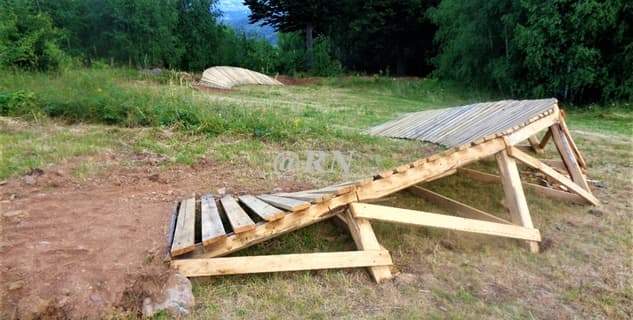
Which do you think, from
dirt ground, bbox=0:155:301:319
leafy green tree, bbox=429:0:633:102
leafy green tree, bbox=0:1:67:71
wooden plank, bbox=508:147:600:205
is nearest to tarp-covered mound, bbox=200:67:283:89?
leafy green tree, bbox=0:1:67:71

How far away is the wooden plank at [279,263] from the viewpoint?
2.60 m

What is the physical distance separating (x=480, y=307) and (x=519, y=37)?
1095 cm

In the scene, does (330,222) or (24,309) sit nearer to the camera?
(24,309)

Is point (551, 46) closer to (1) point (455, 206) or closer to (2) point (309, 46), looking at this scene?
(1) point (455, 206)

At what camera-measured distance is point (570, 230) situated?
3.88m

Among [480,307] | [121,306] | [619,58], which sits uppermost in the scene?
[619,58]

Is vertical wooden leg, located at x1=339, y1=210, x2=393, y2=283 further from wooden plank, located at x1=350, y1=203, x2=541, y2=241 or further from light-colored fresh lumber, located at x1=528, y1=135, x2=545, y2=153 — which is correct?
light-colored fresh lumber, located at x1=528, y1=135, x2=545, y2=153

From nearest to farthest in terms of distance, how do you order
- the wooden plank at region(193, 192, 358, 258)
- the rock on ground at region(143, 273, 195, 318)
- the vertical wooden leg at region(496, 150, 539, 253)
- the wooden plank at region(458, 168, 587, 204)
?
the rock on ground at region(143, 273, 195, 318)
the wooden plank at region(193, 192, 358, 258)
the vertical wooden leg at region(496, 150, 539, 253)
the wooden plank at region(458, 168, 587, 204)

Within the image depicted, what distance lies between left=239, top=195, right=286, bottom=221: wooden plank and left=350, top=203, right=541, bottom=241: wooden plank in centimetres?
55

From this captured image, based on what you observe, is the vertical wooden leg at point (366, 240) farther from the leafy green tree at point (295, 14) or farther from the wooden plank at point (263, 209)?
the leafy green tree at point (295, 14)

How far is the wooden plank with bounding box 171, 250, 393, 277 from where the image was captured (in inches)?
102

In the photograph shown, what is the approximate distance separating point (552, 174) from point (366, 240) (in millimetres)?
2271

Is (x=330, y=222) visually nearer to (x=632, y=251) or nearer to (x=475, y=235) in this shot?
(x=475, y=235)

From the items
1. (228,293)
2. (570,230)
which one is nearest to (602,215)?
(570,230)
